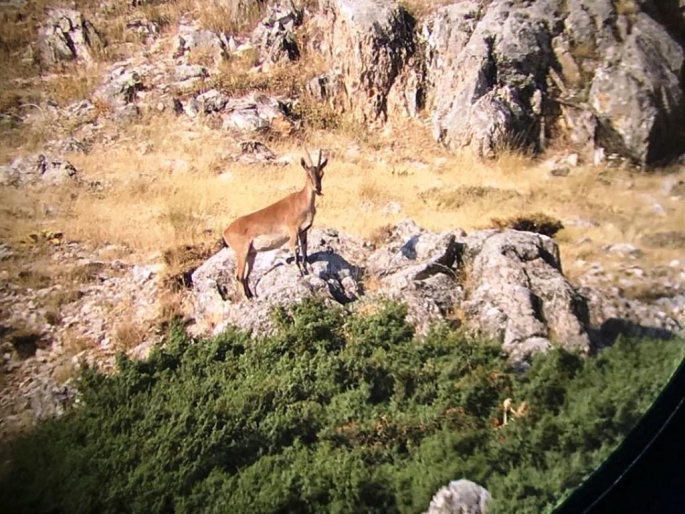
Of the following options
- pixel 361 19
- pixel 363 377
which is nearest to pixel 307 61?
pixel 361 19

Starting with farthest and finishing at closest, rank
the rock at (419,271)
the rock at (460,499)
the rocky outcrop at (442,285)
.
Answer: the rock at (419,271)
the rocky outcrop at (442,285)
the rock at (460,499)

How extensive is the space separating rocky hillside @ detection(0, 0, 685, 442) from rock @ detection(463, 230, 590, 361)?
12 millimetres

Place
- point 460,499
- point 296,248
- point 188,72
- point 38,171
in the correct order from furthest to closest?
point 296,248 < point 188,72 < point 38,171 < point 460,499

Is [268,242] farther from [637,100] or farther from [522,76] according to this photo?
[637,100]

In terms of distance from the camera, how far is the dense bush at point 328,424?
3852mm

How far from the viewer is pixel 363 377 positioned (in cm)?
431

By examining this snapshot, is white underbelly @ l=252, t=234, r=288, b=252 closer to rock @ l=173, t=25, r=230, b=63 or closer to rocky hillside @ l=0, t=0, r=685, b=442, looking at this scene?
rocky hillside @ l=0, t=0, r=685, b=442

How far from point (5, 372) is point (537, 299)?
2.96 metres

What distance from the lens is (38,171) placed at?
14.1ft

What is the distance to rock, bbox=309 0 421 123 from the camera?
486cm

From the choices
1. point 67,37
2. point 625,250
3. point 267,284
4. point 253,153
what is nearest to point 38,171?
point 67,37

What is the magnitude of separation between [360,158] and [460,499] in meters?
2.17

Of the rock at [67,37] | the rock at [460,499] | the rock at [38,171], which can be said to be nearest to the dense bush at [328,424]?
the rock at [460,499]

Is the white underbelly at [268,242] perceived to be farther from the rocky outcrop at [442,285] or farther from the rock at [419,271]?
the rock at [419,271]
